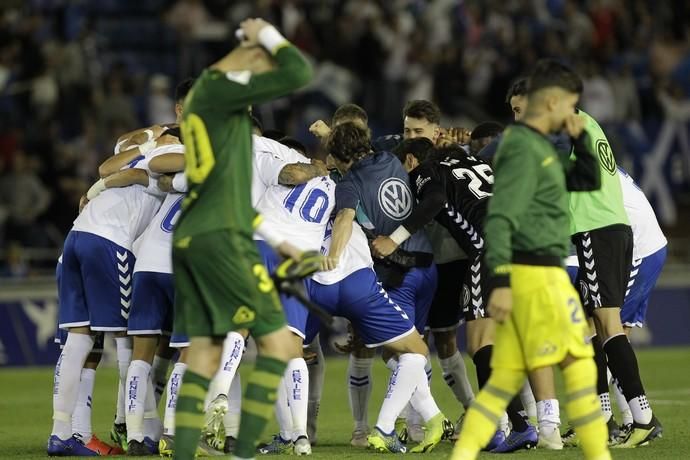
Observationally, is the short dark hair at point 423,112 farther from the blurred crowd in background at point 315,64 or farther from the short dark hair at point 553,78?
the blurred crowd in background at point 315,64

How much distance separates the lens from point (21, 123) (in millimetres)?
20859

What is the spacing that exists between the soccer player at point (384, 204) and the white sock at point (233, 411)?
111 centimetres

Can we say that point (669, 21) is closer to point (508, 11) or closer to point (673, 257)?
point (508, 11)

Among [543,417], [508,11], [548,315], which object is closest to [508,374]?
[548,315]

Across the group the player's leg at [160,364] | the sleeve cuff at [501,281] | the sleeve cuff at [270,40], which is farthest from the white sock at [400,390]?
the sleeve cuff at [270,40]

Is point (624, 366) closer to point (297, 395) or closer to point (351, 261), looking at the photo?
point (351, 261)

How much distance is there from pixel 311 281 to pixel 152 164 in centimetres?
134

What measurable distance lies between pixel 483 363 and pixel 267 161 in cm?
204

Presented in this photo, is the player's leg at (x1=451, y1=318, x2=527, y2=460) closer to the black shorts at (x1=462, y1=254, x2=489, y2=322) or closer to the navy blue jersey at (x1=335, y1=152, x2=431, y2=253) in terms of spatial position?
the black shorts at (x1=462, y1=254, x2=489, y2=322)

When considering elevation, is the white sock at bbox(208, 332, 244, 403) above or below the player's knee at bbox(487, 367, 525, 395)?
below

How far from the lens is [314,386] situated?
1062cm

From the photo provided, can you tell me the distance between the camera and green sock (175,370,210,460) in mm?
7020

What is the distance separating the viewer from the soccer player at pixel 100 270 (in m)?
9.73

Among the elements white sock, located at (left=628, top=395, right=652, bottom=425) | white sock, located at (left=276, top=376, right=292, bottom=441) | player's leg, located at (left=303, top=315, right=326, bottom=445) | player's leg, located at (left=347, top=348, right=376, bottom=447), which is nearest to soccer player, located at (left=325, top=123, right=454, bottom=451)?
player's leg, located at (left=347, top=348, right=376, bottom=447)
